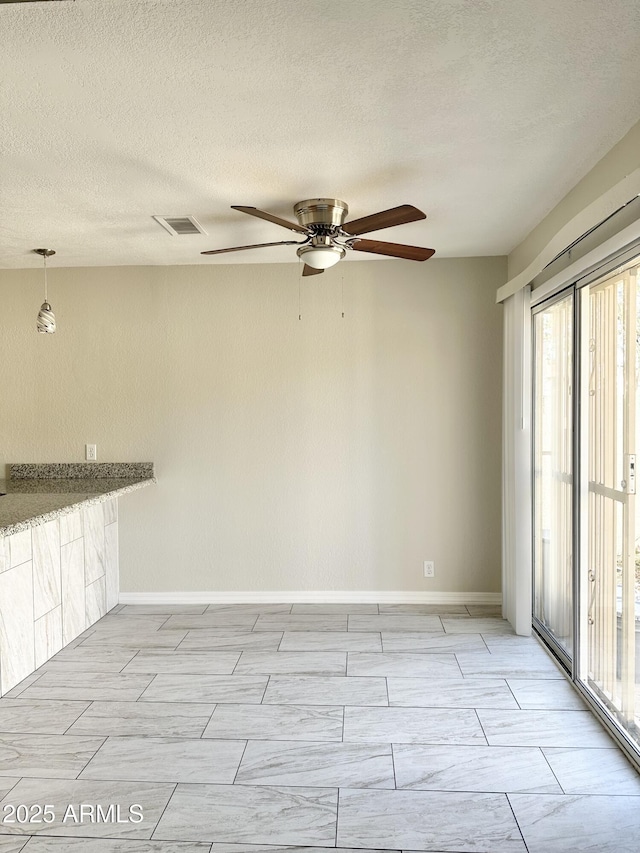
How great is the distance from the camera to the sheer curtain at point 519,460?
4008 mm

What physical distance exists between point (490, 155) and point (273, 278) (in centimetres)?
232

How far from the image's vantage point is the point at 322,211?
3.34m

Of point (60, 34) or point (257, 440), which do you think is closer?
point (60, 34)

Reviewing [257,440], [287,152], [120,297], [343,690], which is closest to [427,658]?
[343,690]

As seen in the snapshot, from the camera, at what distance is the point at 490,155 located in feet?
9.02

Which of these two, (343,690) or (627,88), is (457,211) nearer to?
(627,88)

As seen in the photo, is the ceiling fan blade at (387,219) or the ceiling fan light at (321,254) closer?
the ceiling fan blade at (387,219)

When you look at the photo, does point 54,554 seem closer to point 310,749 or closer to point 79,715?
point 79,715

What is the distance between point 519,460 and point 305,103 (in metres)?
2.55

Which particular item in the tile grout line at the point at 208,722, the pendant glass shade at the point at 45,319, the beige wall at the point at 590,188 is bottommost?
the tile grout line at the point at 208,722

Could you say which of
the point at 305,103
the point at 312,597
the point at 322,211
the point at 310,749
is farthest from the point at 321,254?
the point at 312,597

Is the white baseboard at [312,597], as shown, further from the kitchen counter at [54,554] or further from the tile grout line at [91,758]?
the tile grout line at [91,758]

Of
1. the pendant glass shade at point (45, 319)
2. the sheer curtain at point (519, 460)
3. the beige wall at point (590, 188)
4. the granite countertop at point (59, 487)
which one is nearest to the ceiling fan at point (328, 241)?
the beige wall at point (590, 188)

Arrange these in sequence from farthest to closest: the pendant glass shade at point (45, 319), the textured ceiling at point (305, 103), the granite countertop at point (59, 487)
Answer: the pendant glass shade at point (45, 319), the granite countertop at point (59, 487), the textured ceiling at point (305, 103)
